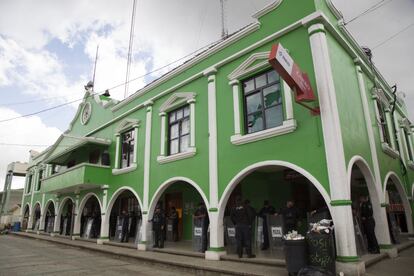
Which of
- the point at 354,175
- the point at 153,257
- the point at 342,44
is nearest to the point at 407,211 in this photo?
the point at 354,175

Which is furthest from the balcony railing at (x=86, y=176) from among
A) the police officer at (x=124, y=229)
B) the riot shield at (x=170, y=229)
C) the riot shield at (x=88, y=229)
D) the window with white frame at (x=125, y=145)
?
the riot shield at (x=170, y=229)

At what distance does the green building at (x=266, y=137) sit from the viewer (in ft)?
25.5

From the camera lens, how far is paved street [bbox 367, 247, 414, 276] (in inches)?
263

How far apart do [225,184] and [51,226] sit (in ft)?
61.4

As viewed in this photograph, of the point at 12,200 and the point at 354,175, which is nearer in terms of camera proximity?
the point at 354,175

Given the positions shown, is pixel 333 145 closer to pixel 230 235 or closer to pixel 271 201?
pixel 271 201

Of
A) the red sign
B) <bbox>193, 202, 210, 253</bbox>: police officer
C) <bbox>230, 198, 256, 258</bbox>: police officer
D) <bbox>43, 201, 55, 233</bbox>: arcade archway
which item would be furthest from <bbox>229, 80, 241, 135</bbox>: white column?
<bbox>43, 201, 55, 233</bbox>: arcade archway

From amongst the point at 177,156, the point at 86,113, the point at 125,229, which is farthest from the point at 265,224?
the point at 86,113

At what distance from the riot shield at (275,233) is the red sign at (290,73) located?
376 cm

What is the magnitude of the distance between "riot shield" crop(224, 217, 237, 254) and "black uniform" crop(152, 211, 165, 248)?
2.52 metres

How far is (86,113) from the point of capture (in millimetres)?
19812

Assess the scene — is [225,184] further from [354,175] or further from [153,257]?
[354,175]

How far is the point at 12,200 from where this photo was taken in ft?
158

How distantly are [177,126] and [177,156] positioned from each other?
1.52m
